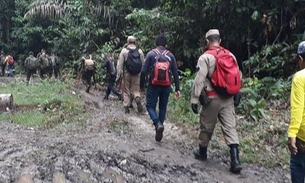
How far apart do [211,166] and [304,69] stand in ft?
8.98

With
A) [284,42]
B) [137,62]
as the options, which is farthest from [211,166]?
[284,42]

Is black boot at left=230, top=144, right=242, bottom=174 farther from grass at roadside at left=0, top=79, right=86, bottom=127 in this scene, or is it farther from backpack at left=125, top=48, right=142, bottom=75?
grass at roadside at left=0, top=79, right=86, bottom=127

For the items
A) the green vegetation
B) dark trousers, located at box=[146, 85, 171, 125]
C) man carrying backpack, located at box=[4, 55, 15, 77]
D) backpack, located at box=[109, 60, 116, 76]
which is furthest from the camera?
man carrying backpack, located at box=[4, 55, 15, 77]

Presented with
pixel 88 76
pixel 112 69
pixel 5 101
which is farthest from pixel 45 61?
pixel 5 101

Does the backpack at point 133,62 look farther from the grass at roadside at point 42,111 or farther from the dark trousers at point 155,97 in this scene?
the dark trousers at point 155,97

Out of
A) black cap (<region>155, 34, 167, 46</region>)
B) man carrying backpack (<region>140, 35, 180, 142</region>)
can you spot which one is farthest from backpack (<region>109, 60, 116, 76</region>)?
black cap (<region>155, 34, 167, 46</region>)

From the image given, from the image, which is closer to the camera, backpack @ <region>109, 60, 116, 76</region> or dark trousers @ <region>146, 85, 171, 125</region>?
dark trousers @ <region>146, 85, 171, 125</region>

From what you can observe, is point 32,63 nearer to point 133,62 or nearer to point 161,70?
point 133,62

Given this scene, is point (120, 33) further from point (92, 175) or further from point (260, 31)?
point (92, 175)

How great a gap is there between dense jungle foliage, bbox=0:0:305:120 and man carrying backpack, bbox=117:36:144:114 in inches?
55.9

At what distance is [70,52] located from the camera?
93.1ft

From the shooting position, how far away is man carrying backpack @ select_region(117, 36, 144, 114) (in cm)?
1023

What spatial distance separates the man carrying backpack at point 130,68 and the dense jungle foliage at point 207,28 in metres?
1.42

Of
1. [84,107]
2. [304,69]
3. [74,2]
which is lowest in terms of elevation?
[84,107]
